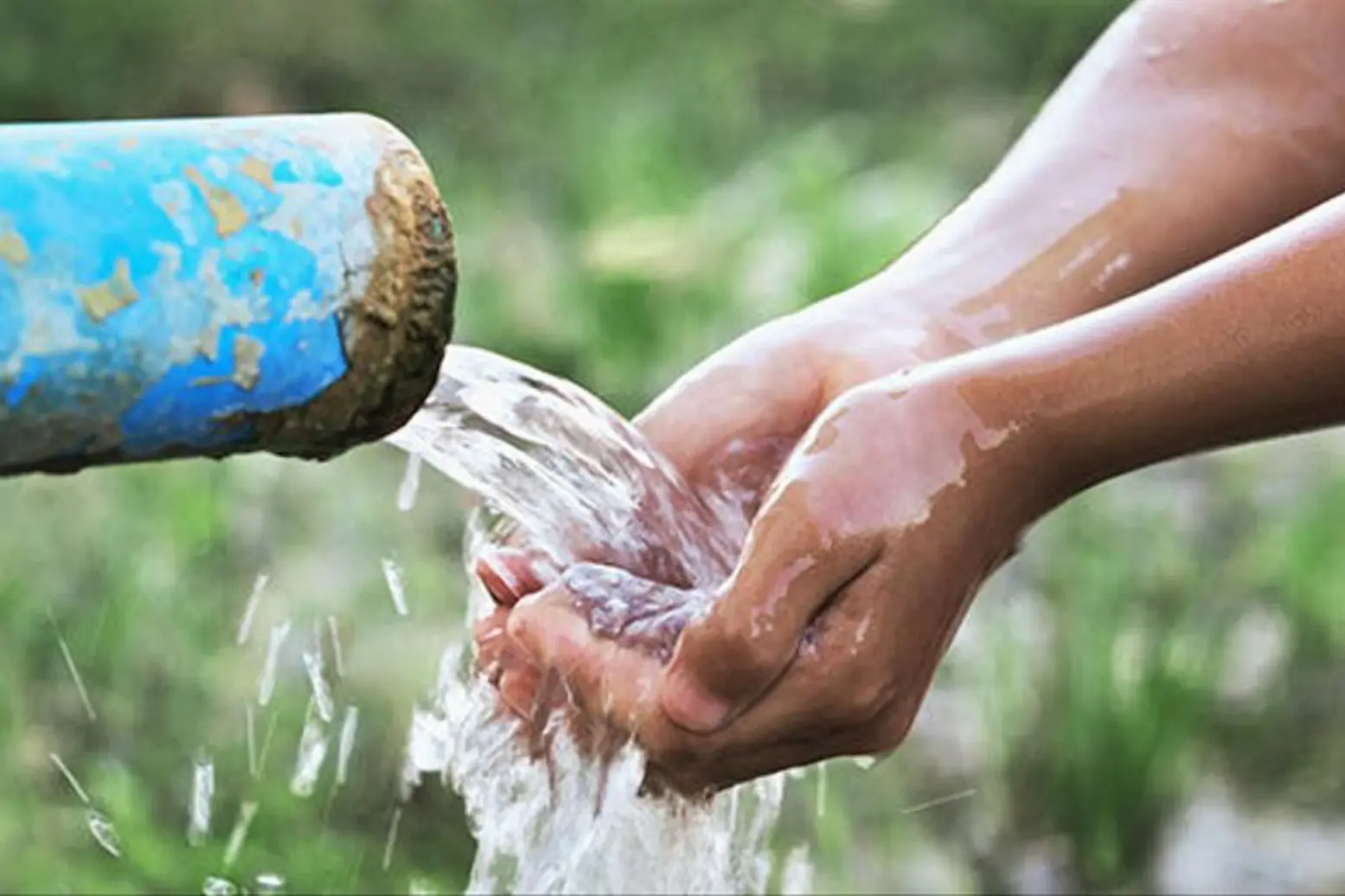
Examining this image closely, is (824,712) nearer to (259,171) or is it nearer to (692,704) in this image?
(692,704)

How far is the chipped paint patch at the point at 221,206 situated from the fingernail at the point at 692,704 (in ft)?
1.50

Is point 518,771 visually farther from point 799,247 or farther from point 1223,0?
point 799,247

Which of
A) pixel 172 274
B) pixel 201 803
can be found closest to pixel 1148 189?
pixel 172 274

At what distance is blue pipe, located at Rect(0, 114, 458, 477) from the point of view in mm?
1118

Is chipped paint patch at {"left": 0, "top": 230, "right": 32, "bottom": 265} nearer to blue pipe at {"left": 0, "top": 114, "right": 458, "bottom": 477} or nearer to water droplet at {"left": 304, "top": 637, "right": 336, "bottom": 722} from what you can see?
blue pipe at {"left": 0, "top": 114, "right": 458, "bottom": 477}

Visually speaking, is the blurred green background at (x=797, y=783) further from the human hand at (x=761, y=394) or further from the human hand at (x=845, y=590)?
the human hand at (x=845, y=590)

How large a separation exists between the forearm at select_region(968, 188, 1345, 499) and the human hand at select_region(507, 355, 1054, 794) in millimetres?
16

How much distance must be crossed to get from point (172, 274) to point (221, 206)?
0.04 meters

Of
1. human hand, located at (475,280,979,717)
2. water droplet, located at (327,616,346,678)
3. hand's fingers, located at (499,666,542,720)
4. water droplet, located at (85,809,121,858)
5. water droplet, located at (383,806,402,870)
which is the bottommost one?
water droplet, located at (383,806,402,870)

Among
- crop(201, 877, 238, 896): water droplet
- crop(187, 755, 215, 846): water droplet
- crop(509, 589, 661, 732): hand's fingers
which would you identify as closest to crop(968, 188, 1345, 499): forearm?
crop(509, 589, 661, 732): hand's fingers

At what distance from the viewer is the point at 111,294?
113 cm

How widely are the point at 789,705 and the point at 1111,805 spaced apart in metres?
1.38

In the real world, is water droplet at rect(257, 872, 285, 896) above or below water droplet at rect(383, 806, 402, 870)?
above

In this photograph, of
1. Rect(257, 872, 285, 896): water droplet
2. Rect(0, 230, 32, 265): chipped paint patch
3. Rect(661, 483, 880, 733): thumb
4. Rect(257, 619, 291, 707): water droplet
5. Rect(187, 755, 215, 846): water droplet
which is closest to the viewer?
Rect(0, 230, 32, 265): chipped paint patch
